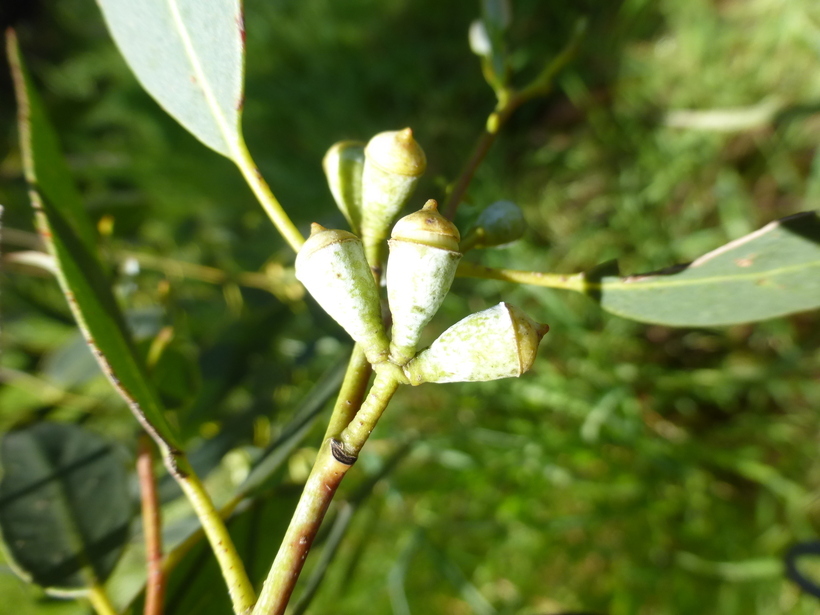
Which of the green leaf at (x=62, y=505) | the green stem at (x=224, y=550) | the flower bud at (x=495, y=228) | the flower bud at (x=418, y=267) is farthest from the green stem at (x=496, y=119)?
the green leaf at (x=62, y=505)

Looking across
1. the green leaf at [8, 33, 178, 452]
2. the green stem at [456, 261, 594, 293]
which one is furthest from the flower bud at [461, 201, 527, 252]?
the green leaf at [8, 33, 178, 452]

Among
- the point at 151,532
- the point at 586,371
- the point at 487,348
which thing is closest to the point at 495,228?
the point at 487,348

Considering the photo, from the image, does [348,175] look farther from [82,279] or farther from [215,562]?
[215,562]

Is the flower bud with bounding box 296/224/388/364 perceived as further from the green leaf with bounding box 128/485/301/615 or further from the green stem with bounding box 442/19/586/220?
the green leaf with bounding box 128/485/301/615

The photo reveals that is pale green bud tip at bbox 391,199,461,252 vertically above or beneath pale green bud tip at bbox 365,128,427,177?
beneath

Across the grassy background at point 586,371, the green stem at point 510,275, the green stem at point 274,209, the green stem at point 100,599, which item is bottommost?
the grassy background at point 586,371

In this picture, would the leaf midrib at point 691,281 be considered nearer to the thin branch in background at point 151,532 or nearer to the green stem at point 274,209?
the green stem at point 274,209
